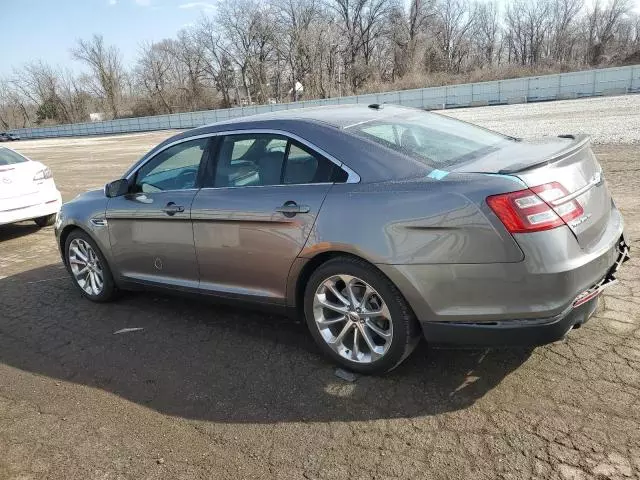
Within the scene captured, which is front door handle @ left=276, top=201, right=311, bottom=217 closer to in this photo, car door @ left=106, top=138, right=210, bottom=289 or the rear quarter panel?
the rear quarter panel

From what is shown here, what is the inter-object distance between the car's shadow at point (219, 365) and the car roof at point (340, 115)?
5.16ft

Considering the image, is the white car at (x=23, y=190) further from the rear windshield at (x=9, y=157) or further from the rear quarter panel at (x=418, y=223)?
the rear quarter panel at (x=418, y=223)

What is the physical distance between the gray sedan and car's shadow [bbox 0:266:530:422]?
26 cm

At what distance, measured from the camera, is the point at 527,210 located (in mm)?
2529

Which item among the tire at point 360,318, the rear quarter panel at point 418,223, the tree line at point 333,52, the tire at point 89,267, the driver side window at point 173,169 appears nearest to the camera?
the rear quarter panel at point 418,223

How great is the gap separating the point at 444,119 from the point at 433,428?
2.39 m

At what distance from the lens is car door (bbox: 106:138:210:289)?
3.93m

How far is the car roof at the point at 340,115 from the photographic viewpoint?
3.47 m

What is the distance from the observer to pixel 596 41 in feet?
259

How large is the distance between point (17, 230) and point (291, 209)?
7.58m

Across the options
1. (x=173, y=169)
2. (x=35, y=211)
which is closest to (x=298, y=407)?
(x=173, y=169)

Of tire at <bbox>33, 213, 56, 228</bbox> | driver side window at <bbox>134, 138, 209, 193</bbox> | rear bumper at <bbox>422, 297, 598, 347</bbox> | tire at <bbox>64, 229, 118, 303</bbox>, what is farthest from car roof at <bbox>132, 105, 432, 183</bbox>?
tire at <bbox>33, 213, 56, 228</bbox>

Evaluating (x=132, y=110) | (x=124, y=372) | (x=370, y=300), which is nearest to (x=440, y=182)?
(x=370, y=300)

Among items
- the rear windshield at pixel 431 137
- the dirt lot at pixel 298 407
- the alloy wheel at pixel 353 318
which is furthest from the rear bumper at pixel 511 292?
the rear windshield at pixel 431 137
